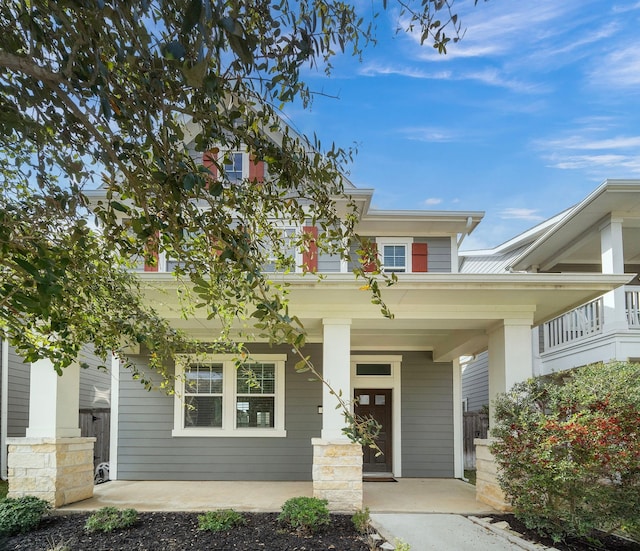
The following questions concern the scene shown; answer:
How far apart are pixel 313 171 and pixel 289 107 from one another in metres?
0.63

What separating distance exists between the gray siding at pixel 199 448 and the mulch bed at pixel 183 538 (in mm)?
3583

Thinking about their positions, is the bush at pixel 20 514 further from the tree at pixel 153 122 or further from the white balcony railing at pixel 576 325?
the white balcony railing at pixel 576 325

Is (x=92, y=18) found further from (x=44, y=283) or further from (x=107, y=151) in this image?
(x=44, y=283)

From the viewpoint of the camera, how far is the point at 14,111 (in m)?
2.66

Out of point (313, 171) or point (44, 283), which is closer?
point (44, 283)

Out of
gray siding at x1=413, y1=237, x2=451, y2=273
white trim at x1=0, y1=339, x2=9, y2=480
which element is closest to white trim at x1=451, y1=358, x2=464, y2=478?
gray siding at x1=413, y1=237, x2=451, y2=273

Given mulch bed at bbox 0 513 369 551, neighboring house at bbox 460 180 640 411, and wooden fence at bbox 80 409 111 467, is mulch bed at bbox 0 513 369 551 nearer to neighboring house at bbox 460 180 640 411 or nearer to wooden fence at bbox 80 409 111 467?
neighboring house at bbox 460 180 640 411

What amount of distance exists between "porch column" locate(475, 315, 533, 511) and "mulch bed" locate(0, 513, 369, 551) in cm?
207

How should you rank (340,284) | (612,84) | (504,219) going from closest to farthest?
(340,284) → (612,84) → (504,219)

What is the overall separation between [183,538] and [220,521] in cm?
46

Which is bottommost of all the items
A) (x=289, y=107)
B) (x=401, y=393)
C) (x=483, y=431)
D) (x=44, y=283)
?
(x=483, y=431)

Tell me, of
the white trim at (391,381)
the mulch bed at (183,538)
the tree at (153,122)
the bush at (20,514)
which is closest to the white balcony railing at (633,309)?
the white trim at (391,381)

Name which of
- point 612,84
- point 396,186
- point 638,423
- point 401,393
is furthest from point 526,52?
point 396,186

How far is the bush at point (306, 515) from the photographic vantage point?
20.7 feet
